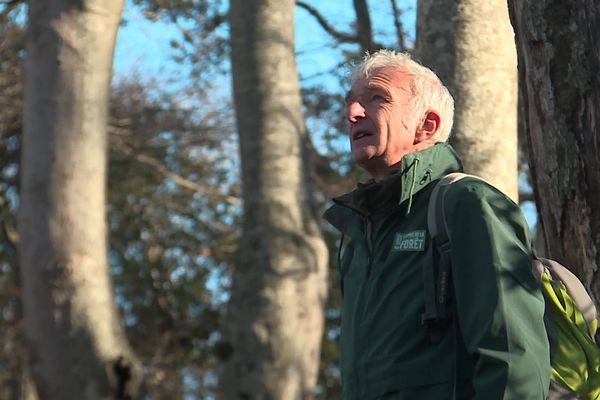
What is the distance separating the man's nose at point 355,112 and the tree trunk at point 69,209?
143 inches

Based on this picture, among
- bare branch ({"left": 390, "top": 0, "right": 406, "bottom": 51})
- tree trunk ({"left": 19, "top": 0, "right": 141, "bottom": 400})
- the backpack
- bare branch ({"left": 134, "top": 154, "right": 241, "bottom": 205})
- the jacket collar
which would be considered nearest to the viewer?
the backpack

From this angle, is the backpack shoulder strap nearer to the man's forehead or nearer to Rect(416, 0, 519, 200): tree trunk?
the man's forehead

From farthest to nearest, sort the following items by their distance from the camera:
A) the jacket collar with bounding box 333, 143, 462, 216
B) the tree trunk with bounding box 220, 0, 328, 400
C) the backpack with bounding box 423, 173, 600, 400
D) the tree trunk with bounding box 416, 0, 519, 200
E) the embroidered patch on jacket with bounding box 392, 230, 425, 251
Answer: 1. the tree trunk with bounding box 220, 0, 328, 400
2. the tree trunk with bounding box 416, 0, 519, 200
3. the jacket collar with bounding box 333, 143, 462, 216
4. the embroidered patch on jacket with bounding box 392, 230, 425, 251
5. the backpack with bounding box 423, 173, 600, 400

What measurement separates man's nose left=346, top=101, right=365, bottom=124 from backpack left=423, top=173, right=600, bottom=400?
0.52 m

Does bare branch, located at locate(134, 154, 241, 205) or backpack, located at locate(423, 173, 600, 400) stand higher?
bare branch, located at locate(134, 154, 241, 205)

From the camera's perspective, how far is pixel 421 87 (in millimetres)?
3311

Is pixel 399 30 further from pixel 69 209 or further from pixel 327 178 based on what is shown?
pixel 69 209

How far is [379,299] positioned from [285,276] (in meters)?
4.27

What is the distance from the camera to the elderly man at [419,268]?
2.66 metres

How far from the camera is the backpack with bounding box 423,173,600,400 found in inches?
107

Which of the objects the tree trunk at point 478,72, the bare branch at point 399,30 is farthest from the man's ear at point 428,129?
the bare branch at point 399,30

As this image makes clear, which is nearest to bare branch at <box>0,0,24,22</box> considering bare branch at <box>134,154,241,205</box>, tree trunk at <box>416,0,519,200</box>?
bare branch at <box>134,154,241,205</box>

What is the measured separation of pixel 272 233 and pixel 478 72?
8.29 feet

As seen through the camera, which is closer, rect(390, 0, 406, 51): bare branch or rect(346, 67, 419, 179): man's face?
rect(346, 67, 419, 179): man's face
